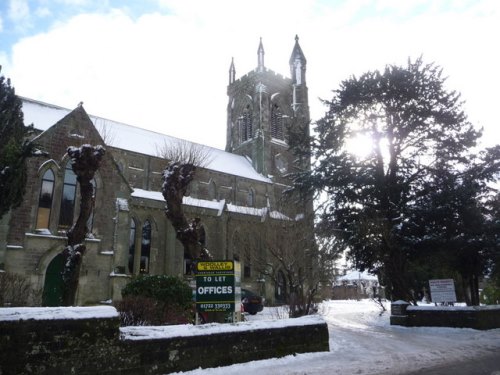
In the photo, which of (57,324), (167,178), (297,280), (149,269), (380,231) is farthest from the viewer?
(149,269)

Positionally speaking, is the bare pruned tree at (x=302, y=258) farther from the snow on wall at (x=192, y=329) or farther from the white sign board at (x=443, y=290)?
the snow on wall at (x=192, y=329)

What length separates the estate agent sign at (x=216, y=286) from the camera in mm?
10641

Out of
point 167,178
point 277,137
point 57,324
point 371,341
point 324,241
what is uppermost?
point 277,137

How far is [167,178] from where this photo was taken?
15.4 metres

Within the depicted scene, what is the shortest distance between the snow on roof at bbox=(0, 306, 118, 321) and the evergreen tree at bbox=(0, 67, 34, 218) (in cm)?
680

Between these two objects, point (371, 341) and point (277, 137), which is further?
point (277, 137)

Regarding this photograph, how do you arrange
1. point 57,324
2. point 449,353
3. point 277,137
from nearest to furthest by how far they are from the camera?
1. point 57,324
2. point 449,353
3. point 277,137

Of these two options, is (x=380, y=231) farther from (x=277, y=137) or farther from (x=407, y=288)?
(x=277, y=137)

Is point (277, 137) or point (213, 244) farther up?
point (277, 137)

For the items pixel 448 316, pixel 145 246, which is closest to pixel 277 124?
pixel 145 246

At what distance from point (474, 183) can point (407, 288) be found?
6079mm

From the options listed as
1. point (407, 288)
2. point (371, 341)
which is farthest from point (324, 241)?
point (371, 341)

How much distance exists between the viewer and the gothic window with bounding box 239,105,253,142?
50.1 metres

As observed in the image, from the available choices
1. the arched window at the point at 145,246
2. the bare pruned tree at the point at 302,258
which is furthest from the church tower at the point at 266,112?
the bare pruned tree at the point at 302,258
